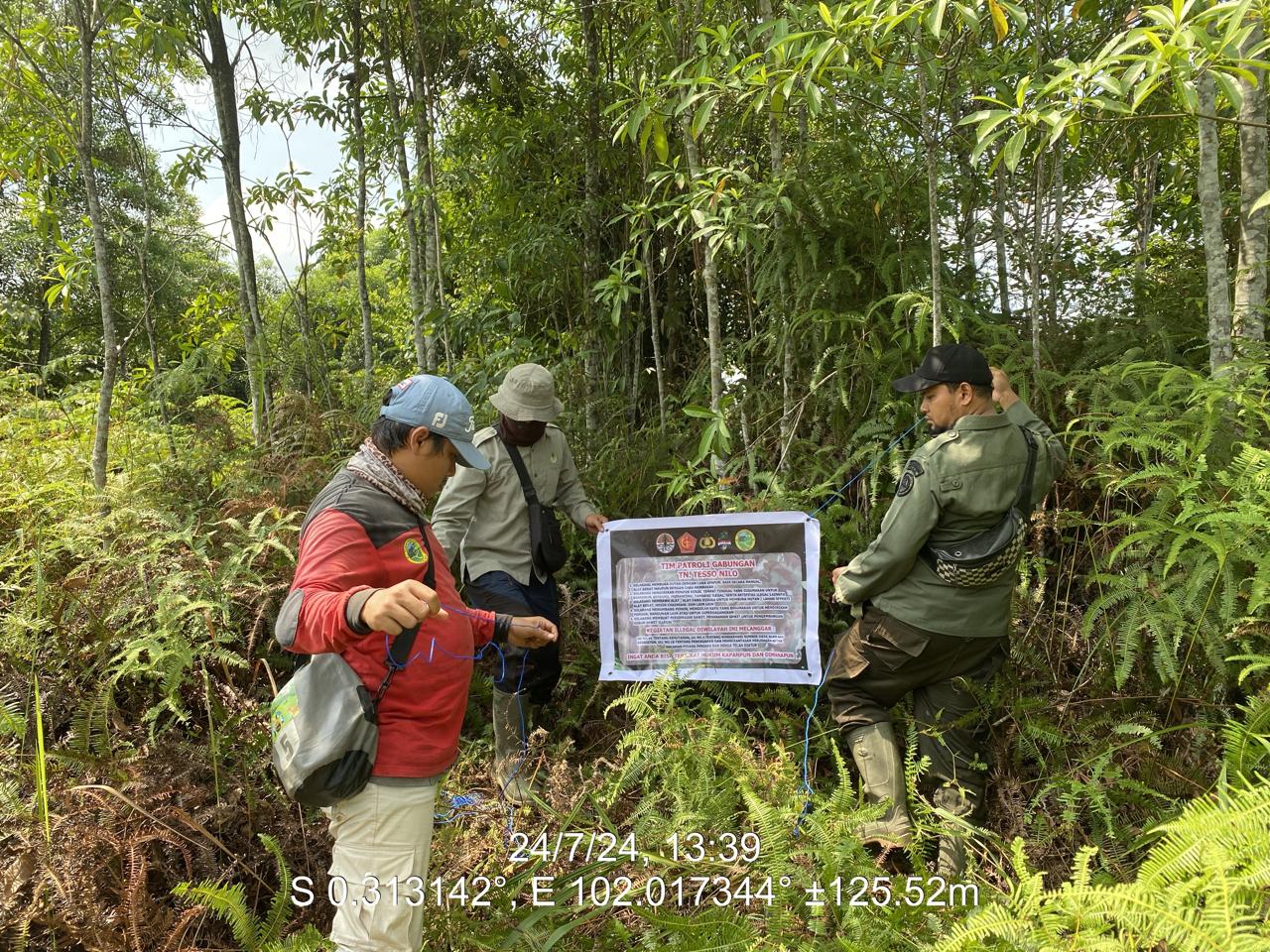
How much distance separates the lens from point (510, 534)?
393 centimetres

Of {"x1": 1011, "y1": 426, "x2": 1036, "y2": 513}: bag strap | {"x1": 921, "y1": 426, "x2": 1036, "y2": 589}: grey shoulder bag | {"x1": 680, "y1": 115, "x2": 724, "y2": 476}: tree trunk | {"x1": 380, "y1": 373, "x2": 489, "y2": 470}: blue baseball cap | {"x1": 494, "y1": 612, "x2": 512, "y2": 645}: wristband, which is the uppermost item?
{"x1": 680, "y1": 115, "x2": 724, "y2": 476}: tree trunk

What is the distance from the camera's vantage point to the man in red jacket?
2.15m

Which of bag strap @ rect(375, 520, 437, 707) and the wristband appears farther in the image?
the wristband

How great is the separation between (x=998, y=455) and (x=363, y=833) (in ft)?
9.10

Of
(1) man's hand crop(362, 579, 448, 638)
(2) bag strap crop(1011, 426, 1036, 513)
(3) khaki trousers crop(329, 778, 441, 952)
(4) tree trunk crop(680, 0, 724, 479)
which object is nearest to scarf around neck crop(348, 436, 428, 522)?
(1) man's hand crop(362, 579, 448, 638)

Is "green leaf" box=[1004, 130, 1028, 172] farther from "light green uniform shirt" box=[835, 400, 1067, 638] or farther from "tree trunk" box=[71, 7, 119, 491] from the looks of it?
"tree trunk" box=[71, 7, 119, 491]

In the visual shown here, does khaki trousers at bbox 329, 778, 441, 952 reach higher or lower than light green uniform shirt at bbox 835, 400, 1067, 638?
lower

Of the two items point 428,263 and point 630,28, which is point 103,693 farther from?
point 630,28

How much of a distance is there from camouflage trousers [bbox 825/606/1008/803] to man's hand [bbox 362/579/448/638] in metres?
2.21

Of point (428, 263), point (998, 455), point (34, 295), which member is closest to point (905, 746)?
point (998, 455)

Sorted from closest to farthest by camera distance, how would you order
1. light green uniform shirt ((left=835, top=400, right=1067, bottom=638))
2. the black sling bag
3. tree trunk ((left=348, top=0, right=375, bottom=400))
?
light green uniform shirt ((left=835, top=400, right=1067, bottom=638)) → the black sling bag → tree trunk ((left=348, top=0, right=375, bottom=400))

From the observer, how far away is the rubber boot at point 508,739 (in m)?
3.89

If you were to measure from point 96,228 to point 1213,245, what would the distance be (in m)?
6.79

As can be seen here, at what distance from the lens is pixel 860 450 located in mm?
4340
